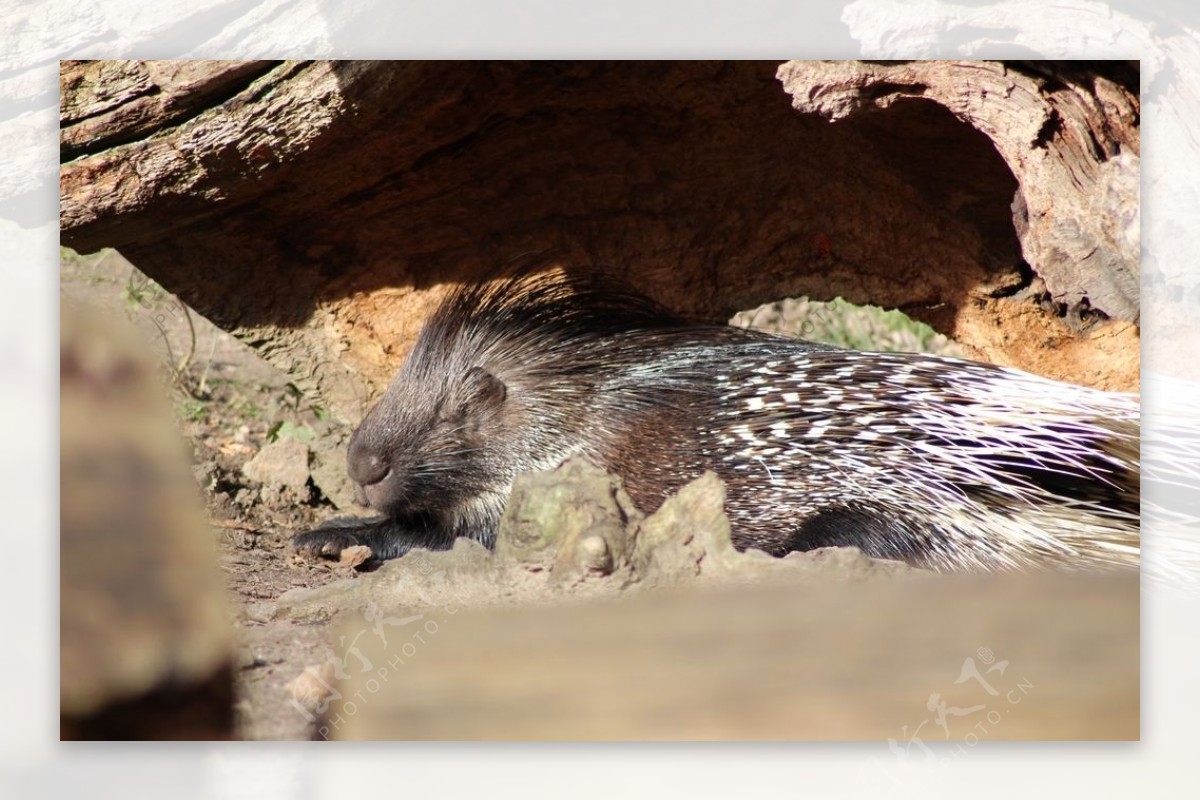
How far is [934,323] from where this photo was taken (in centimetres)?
320

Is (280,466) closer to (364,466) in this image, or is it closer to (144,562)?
(364,466)

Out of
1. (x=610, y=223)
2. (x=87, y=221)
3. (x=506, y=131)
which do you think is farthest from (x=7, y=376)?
(x=610, y=223)

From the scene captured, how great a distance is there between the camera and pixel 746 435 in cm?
263

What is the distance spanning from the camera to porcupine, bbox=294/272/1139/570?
238 cm

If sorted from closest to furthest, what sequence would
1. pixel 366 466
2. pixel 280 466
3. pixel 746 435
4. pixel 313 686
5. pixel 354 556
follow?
pixel 313 686
pixel 746 435
pixel 354 556
pixel 366 466
pixel 280 466

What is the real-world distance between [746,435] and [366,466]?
1030mm

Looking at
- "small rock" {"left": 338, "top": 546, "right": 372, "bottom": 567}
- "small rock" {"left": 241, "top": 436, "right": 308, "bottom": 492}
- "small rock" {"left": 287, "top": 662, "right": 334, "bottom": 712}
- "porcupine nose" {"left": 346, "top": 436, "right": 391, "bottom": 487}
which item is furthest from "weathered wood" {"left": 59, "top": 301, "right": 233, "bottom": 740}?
"small rock" {"left": 241, "top": 436, "right": 308, "bottom": 492}

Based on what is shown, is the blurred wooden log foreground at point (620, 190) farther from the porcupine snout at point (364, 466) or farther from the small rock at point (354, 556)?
the small rock at point (354, 556)

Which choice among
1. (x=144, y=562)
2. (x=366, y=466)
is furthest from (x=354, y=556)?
(x=144, y=562)

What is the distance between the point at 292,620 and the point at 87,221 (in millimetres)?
1005

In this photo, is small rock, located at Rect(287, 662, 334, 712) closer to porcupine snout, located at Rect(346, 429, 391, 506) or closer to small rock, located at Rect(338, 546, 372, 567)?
small rock, located at Rect(338, 546, 372, 567)

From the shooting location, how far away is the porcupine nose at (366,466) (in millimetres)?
3014

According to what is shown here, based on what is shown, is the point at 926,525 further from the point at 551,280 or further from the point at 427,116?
the point at 427,116

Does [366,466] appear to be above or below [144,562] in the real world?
below
